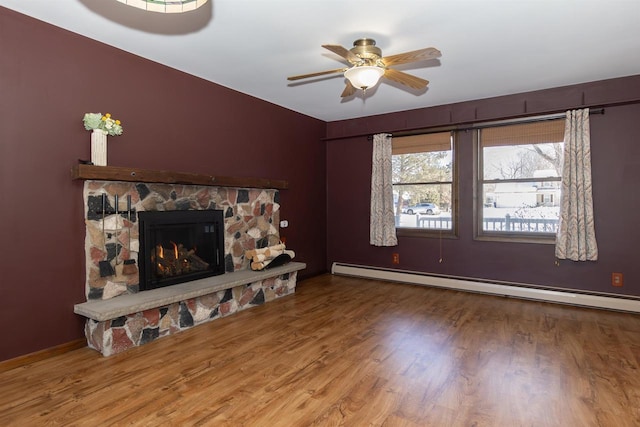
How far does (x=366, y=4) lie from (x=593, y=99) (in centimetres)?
319

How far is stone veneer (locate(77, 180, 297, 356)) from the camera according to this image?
9.50ft

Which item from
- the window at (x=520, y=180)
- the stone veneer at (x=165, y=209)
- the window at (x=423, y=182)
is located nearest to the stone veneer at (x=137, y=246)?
the stone veneer at (x=165, y=209)

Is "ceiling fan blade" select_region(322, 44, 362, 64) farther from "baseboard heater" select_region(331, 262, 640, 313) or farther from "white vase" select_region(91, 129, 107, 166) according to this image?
"baseboard heater" select_region(331, 262, 640, 313)

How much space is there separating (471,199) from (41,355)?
4.83 metres

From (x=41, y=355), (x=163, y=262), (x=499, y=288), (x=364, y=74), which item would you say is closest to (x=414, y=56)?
(x=364, y=74)

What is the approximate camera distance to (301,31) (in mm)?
2801

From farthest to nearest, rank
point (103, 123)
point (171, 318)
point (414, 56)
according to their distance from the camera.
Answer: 1. point (171, 318)
2. point (103, 123)
3. point (414, 56)

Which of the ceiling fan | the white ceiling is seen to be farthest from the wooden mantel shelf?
the ceiling fan

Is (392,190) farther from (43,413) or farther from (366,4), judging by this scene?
Result: (43,413)

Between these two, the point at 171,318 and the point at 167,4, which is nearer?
the point at 167,4

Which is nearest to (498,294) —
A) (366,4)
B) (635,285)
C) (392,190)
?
(635,285)

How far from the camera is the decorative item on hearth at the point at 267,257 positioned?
4.20m

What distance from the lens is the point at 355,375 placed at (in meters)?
2.46

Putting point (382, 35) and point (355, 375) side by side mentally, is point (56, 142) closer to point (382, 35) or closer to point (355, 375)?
point (382, 35)
